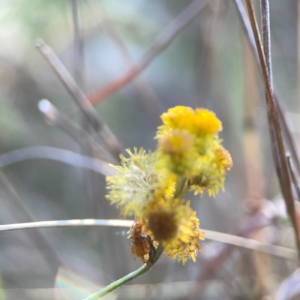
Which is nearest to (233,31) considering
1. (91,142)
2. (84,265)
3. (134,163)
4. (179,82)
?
(179,82)

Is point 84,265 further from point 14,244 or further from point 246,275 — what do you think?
point 246,275

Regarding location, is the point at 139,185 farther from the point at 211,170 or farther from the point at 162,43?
the point at 162,43

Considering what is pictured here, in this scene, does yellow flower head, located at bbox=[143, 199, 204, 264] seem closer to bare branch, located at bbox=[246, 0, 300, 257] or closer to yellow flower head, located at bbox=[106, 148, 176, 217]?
yellow flower head, located at bbox=[106, 148, 176, 217]

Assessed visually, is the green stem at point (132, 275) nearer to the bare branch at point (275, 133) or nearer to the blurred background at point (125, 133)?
the bare branch at point (275, 133)

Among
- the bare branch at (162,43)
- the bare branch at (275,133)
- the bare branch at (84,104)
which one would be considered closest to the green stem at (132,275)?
the bare branch at (275,133)

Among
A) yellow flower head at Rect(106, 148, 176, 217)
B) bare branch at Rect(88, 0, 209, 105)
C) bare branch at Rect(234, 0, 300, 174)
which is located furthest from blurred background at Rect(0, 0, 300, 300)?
yellow flower head at Rect(106, 148, 176, 217)

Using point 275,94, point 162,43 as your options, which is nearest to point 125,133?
point 162,43
